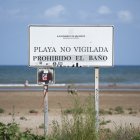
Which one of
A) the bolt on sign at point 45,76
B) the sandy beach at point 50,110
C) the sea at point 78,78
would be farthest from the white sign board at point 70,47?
the sea at point 78,78

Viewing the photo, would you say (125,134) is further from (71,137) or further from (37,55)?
(37,55)

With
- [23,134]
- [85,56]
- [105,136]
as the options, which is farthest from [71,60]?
[23,134]

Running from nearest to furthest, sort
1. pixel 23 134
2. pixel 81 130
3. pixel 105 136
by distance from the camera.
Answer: pixel 23 134 → pixel 81 130 → pixel 105 136

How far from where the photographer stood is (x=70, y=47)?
407 inches

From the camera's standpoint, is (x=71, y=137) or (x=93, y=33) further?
(x=93, y=33)

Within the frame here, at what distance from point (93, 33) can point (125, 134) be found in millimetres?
2153

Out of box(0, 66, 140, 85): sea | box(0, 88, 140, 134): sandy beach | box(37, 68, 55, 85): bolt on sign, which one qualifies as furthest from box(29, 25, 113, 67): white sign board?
box(0, 66, 140, 85): sea

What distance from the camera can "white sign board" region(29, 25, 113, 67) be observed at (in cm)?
1031

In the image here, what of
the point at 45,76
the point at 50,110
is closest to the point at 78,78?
the point at 50,110

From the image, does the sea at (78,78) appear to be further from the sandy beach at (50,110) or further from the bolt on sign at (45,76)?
the bolt on sign at (45,76)

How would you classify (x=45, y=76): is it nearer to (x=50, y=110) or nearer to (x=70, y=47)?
(x=70, y=47)

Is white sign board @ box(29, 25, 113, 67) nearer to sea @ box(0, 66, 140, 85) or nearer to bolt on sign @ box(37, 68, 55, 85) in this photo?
bolt on sign @ box(37, 68, 55, 85)

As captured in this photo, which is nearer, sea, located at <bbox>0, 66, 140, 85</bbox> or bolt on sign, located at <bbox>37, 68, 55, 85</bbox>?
bolt on sign, located at <bbox>37, 68, 55, 85</bbox>

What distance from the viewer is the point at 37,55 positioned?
34.0 feet
